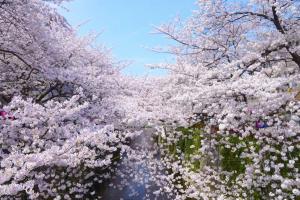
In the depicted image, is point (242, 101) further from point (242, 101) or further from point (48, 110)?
point (48, 110)

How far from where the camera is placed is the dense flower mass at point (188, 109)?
5.68 metres

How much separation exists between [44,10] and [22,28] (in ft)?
1.97

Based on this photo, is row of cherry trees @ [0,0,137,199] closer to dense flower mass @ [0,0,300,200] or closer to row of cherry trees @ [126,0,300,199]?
dense flower mass @ [0,0,300,200]

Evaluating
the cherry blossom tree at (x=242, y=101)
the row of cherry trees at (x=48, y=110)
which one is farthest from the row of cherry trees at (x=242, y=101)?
the row of cherry trees at (x=48, y=110)

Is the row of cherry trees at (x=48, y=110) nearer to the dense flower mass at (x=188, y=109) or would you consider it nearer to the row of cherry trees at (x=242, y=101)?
the dense flower mass at (x=188, y=109)

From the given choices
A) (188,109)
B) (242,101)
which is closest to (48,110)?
(242,101)

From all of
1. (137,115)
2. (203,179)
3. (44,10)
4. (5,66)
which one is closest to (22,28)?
(44,10)

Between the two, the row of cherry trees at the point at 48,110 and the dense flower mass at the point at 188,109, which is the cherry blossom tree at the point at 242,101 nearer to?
the dense flower mass at the point at 188,109

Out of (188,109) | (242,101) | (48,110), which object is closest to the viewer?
(48,110)

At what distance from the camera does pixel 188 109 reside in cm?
947

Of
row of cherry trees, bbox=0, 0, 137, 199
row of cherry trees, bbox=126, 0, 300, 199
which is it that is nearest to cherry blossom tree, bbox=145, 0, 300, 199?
row of cherry trees, bbox=126, 0, 300, 199

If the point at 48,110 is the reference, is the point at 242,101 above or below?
above

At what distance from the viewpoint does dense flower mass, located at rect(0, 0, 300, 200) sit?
18.6 ft

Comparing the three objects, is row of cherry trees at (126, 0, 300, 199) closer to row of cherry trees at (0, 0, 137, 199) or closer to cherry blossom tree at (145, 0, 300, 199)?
cherry blossom tree at (145, 0, 300, 199)
